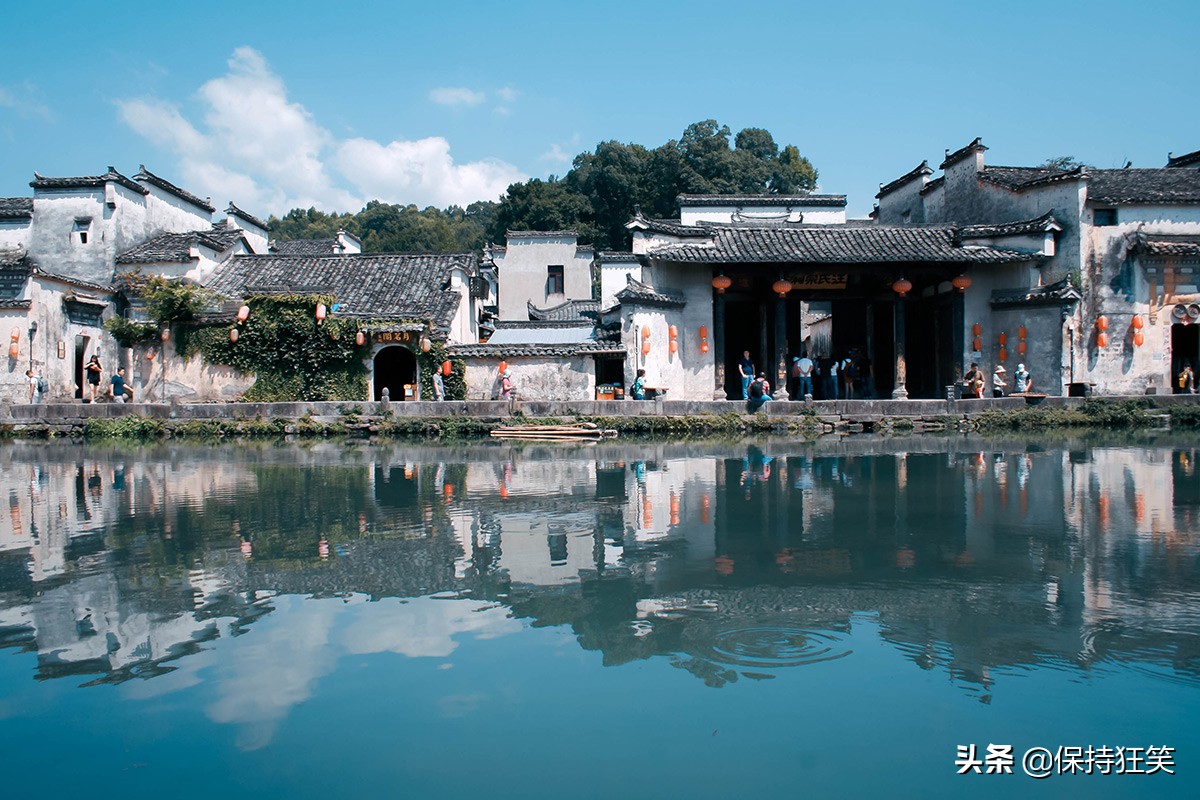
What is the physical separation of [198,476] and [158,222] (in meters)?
19.3

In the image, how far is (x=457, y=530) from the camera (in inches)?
344

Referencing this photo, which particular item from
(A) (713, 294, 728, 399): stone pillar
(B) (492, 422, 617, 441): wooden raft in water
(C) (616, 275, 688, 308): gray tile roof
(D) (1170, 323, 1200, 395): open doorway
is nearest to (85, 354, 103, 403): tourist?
(B) (492, 422, 617, 441): wooden raft in water

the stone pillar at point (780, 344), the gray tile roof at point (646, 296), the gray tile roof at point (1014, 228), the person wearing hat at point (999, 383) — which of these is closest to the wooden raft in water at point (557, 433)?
the gray tile roof at point (646, 296)

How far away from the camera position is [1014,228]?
22.2 metres

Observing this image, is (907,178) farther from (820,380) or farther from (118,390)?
(118,390)

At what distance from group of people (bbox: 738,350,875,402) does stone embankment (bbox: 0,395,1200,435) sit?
3.68ft

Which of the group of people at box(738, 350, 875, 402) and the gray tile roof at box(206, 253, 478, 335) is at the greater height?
the gray tile roof at box(206, 253, 478, 335)

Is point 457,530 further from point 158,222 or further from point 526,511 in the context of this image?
point 158,222

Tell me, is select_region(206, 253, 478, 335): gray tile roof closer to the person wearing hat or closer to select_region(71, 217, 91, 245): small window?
select_region(71, 217, 91, 245): small window

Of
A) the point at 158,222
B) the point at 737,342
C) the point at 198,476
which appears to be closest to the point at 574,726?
the point at 198,476

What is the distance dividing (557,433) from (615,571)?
1250 cm

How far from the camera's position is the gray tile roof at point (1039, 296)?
70.4 feet

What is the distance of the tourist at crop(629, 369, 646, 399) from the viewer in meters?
21.0

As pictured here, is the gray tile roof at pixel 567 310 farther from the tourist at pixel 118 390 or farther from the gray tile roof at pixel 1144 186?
the gray tile roof at pixel 1144 186
